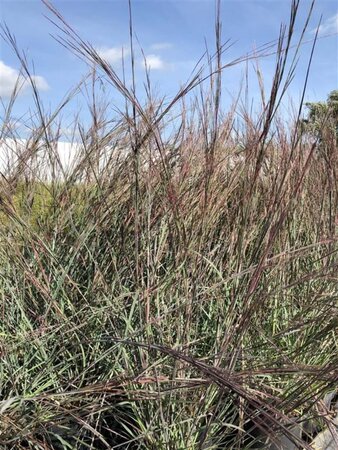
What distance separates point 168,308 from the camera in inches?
61.6

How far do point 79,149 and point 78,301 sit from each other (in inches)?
52.9

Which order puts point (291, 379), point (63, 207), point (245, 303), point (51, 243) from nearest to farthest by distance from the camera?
point (245, 303) → point (291, 379) → point (51, 243) → point (63, 207)

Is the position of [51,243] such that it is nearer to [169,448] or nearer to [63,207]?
[63,207]

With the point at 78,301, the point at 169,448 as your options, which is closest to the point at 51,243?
the point at 78,301

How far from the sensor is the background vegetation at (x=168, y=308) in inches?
49.9

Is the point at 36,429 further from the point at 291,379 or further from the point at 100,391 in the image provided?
the point at 291,379

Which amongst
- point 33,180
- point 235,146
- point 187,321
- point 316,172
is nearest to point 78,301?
point 187,321

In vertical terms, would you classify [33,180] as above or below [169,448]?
above

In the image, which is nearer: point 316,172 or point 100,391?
point 100,391

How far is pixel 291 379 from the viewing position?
1503 mm

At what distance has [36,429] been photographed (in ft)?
4.25

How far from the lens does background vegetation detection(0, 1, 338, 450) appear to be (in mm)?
1267

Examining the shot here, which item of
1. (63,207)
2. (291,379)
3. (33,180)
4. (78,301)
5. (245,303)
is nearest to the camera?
(245,303)

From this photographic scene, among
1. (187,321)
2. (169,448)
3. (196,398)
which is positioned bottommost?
(169,448)
